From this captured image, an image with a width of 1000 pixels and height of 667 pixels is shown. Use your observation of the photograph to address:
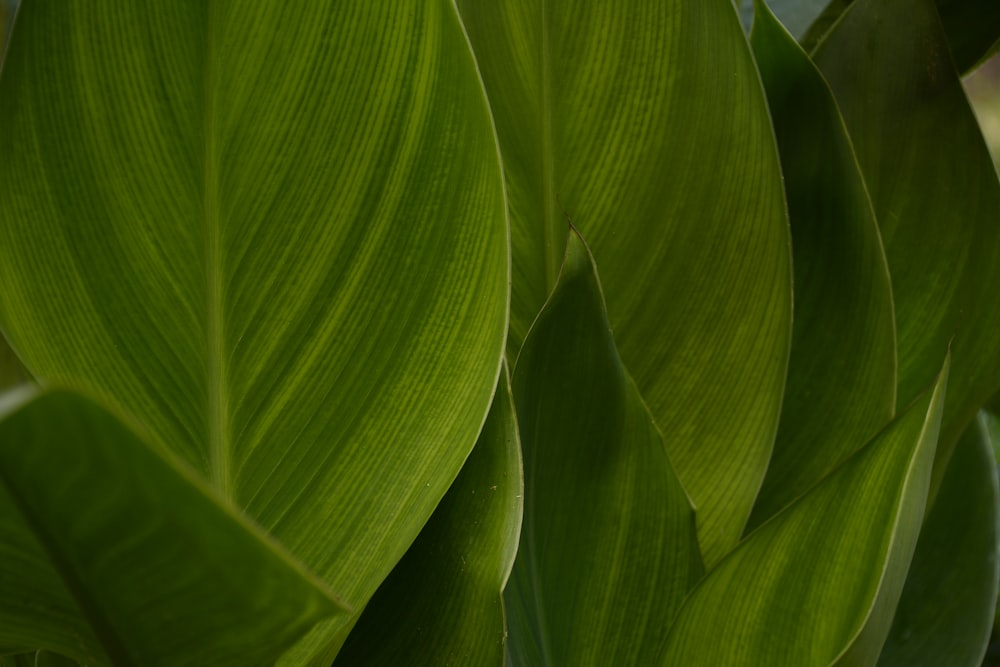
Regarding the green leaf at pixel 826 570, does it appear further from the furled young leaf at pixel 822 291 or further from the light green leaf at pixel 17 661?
the light green leaf at pixel 17 661

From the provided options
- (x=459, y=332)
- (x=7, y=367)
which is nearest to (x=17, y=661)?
(x=7, y=367)

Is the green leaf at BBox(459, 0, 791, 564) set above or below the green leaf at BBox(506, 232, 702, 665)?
above

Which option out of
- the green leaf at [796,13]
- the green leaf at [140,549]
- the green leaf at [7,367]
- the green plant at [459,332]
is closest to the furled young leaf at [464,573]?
the green plant at [459,332]

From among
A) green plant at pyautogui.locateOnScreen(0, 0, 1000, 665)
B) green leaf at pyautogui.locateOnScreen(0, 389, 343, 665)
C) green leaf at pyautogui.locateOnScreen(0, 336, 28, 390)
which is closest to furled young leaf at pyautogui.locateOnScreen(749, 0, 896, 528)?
green plant at pyautogui.locateOnScreen(0, 0, 1000, 665)

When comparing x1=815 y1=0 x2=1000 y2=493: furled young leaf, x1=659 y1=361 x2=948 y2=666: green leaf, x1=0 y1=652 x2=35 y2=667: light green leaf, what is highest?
x1=815 y1=0 x2=1000 y2=493: furled young leaf

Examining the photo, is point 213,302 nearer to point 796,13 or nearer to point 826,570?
point 826,570

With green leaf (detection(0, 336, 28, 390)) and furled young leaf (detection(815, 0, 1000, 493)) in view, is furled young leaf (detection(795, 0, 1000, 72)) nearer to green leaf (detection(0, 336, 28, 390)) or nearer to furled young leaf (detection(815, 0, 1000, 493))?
furled young leaf (detection(815, 0, 1000, 493))
